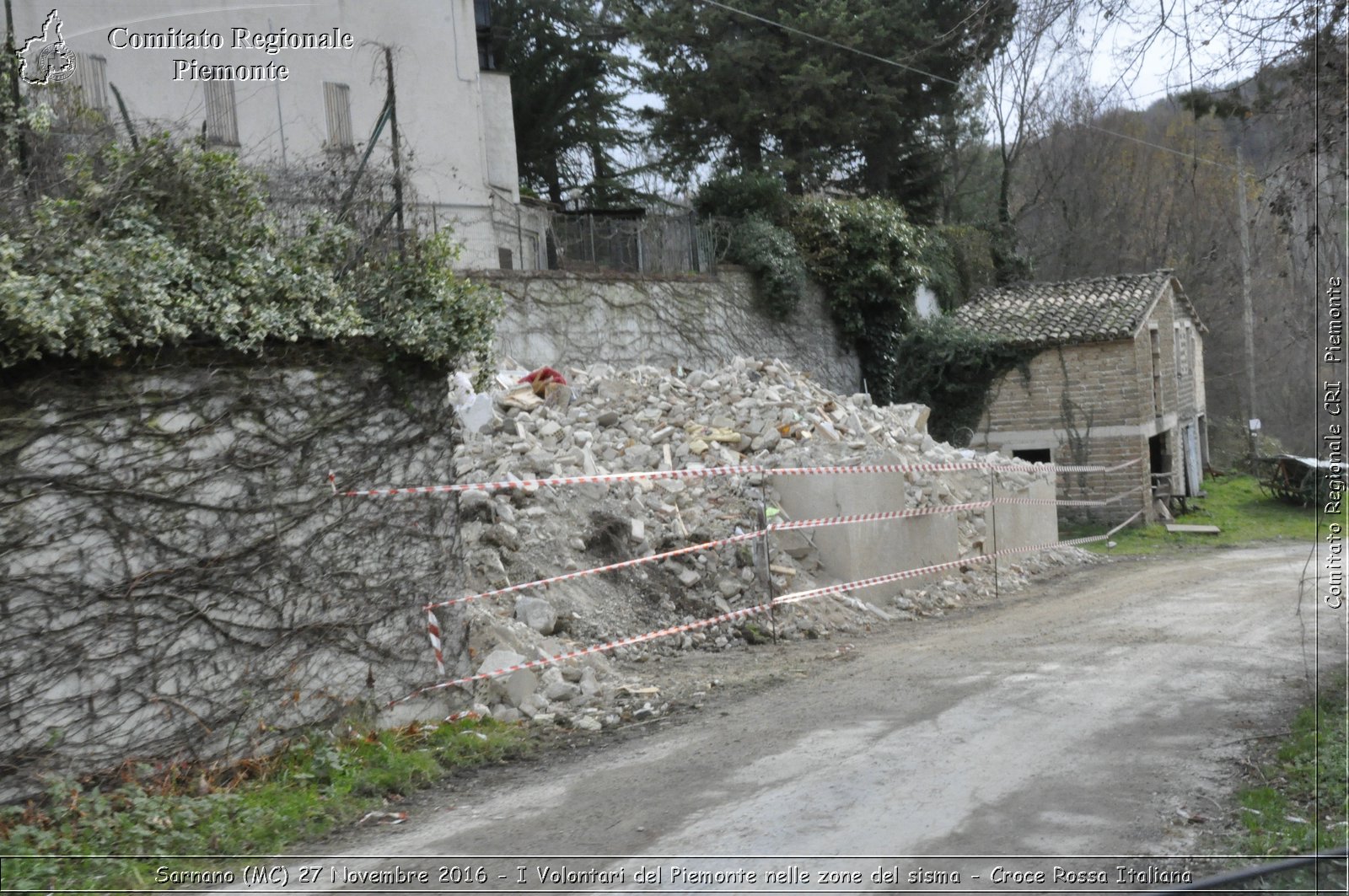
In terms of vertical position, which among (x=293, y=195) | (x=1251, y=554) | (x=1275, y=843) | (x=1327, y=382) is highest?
(x=293, y=195)

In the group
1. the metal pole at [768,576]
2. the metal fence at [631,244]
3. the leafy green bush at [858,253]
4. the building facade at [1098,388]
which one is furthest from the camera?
the building facade at [1098,388]

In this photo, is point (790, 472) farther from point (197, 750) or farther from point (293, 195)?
point (197, 750)

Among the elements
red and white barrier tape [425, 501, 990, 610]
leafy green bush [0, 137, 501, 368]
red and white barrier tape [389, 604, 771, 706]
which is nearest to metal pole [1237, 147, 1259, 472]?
red and white barrier tape [425, 501, 990, 610]

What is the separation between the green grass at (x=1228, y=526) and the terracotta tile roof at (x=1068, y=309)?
4983 mm

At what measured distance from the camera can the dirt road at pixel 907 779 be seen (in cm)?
514

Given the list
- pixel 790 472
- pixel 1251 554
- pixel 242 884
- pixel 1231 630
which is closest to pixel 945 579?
pixel 790 472

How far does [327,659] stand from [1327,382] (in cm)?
753

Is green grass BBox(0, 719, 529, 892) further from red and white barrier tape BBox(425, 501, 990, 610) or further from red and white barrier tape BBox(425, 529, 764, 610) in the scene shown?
red and white barrier tape BBox(425, 529, 764, 610)

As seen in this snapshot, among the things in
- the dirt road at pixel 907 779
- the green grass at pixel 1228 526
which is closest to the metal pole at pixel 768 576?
the dirt road at pixel 907 779

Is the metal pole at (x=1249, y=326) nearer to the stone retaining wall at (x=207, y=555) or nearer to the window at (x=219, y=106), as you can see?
the stone retaining wall at (x=207, y=555)

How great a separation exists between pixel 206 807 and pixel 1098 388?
25717 millimetres

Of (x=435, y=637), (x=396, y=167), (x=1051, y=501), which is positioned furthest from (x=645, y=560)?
(x=1051, y=501)

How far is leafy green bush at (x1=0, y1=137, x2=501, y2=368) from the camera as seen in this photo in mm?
6207

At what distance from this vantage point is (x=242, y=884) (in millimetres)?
5426
